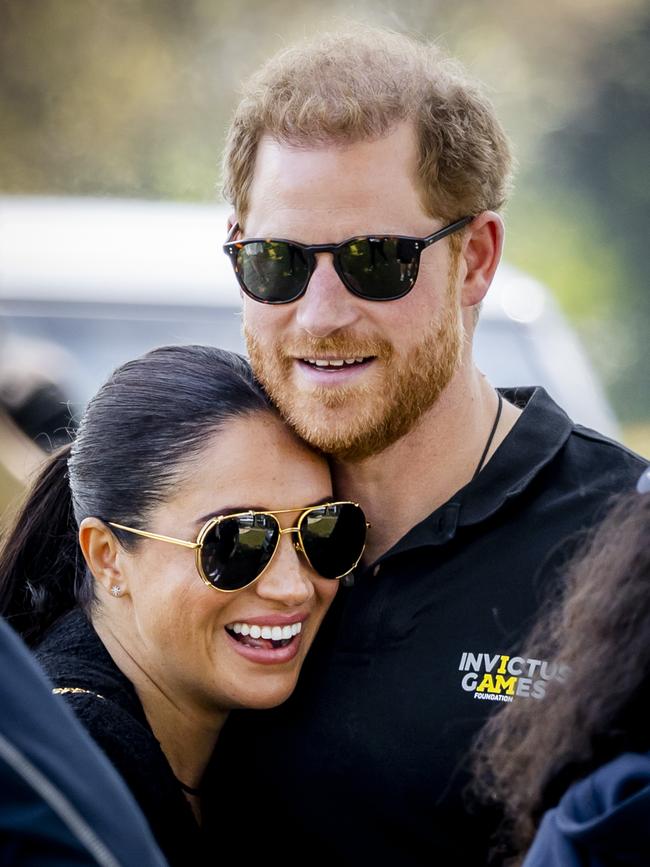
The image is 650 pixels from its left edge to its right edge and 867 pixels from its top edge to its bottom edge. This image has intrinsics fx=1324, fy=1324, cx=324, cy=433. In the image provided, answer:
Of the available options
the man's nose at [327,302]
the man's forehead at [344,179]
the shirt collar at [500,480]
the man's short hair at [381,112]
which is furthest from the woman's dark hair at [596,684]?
the man's short hair at [381,112]

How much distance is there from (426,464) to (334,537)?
0.29 m

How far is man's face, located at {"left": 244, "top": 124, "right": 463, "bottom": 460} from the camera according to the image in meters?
2.63

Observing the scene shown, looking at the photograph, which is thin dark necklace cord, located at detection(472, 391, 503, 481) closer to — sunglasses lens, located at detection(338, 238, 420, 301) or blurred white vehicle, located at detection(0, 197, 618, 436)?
sunglasses lens, located at detection(338, 238, 420, 301)

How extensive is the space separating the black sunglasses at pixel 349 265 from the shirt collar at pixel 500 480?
38cm

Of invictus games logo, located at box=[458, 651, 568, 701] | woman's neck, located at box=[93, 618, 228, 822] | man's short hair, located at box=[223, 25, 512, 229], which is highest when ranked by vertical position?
man's short hair, located at box=[223, 25, 512, 229]

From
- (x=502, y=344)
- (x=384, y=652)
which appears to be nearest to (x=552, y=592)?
(x=384, y=652)

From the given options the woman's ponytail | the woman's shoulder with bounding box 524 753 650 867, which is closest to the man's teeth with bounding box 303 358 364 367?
the woman's ponytail

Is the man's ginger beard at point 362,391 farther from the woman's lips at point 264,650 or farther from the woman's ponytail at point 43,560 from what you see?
the woman's ponytail at point 43,560

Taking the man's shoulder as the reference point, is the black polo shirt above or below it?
below

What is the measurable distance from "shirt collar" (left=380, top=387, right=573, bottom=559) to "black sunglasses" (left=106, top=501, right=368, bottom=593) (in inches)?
4.2

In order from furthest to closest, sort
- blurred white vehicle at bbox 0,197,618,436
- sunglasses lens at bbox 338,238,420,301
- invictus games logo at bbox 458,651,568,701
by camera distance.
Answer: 1. blurred white vehicle at bbox 0,197,618,436
2. sunglasses lens at bbox 338,238,420,301
3. invictus games logo at bbox 458,651,568,701

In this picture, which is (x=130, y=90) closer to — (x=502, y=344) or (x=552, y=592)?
(x=502, y=344)

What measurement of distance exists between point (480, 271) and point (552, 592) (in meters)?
0.81

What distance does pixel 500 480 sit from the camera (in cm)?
262
